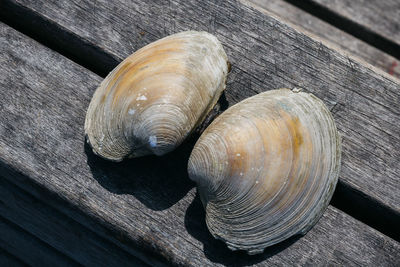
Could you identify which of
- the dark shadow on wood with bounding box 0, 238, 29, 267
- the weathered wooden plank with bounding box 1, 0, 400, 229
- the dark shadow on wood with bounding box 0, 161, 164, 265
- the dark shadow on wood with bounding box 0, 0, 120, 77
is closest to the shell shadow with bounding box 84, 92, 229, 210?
the dark shadow on wood with bounding box 0, 161, 164, 265

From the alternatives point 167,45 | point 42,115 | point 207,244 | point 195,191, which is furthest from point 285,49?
point 42,115

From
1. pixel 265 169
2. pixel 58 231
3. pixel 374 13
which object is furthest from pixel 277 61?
pixel 58 231

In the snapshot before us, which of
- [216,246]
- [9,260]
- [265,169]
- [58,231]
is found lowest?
[9,260]

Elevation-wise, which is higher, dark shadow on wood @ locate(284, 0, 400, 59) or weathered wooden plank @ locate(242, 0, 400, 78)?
dark shadow on wood @ locate(284, 0, 400, 59)

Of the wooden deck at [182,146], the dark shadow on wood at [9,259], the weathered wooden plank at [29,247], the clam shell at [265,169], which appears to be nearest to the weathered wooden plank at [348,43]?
the wooden deck at [182,146]

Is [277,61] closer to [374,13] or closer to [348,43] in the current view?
[348,43]

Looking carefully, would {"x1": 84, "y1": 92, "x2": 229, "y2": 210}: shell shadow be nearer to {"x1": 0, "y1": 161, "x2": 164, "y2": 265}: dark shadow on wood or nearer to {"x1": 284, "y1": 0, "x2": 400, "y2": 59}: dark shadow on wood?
{"x1": 0, "y1": 161, "x2": 164, "y2": 265}: dark shadow on wood
